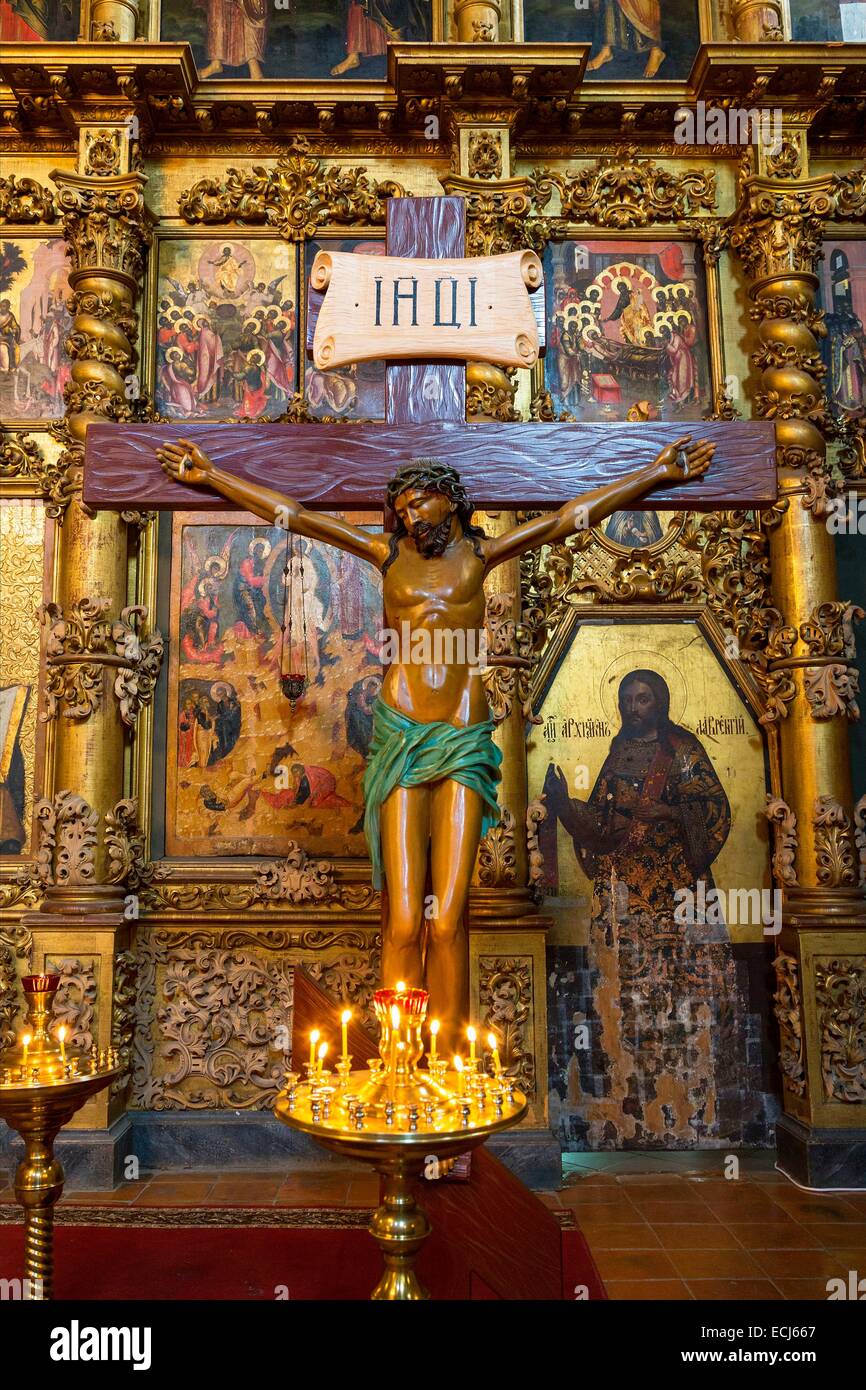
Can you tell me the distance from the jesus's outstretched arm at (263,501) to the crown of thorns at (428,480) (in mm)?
261

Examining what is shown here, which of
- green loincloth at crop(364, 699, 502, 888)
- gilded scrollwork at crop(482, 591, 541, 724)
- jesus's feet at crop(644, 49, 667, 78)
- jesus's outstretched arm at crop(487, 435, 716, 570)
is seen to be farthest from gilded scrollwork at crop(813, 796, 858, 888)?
jesus's feet at crop(644, 49, 667, 78)

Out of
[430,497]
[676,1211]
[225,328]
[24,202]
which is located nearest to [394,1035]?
[430,497]

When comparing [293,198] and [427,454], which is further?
[293,198]

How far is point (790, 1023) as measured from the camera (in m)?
6.97

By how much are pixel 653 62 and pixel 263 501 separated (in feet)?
20.7

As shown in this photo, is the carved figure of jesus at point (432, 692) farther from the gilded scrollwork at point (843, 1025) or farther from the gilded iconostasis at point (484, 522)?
the gilded scrollwork at point (843, 1025)

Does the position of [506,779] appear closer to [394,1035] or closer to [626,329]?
→ [626,329]

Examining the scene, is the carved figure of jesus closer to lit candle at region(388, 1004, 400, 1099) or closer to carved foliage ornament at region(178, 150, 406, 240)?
lit candle at region(388, 1004, 400, 1099)

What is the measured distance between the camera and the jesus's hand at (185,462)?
14.4ft

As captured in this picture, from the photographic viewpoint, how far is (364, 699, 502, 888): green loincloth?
163 inches

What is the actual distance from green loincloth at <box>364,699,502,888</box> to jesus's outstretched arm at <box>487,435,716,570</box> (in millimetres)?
812

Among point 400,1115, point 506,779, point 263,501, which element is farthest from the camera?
point 506,779
